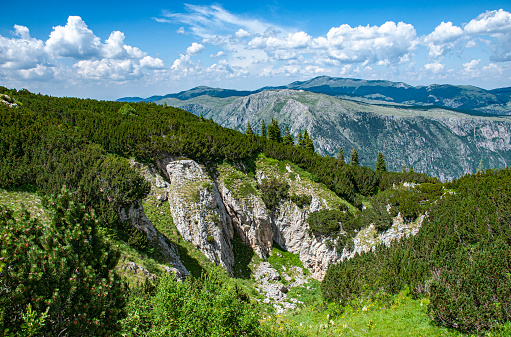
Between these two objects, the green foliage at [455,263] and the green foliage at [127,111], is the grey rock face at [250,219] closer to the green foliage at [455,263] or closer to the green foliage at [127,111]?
the green foliage at [455,263]

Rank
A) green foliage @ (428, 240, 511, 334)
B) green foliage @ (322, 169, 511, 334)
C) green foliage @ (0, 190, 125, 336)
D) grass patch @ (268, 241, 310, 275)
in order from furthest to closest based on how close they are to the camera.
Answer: grass patch @ (268, 241, 310, 275) < green foliage @ (322, 169, 511, 334) < green foliage @ (428, 240, 511, 334) < green foliage @ (0, 190, 125, 336)

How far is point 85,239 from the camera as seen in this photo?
9.73 meters

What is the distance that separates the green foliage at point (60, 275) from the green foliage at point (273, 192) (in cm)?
→ 2878

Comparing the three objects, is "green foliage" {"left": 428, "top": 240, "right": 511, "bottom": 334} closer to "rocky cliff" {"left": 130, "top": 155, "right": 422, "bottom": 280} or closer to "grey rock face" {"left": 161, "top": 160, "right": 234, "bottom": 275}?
"rocky cliff" {"left": 130, "top": 155, "right": 422, "bottom": 280}

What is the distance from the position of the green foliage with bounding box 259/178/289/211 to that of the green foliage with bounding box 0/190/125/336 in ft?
94.4

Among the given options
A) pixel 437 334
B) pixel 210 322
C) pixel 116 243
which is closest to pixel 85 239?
pixel 210 322

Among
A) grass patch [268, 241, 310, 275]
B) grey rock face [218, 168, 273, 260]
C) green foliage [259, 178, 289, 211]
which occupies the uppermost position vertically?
green foliage [259, 178, 289, 211]

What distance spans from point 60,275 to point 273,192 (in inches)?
1251

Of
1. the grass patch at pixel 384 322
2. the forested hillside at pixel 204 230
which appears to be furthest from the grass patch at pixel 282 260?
the grass patch at pixel 384 322

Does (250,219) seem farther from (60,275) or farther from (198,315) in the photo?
(60,275)

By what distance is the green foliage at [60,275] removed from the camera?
7.27 m

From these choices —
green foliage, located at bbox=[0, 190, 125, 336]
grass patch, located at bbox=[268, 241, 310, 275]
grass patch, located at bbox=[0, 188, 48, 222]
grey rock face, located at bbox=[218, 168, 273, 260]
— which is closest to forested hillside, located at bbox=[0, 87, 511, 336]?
green foliage, located at bbox=[0, 190, 125, 336]

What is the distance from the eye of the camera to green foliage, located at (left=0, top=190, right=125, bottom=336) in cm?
727

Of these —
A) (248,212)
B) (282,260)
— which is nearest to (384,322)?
(282,260)
